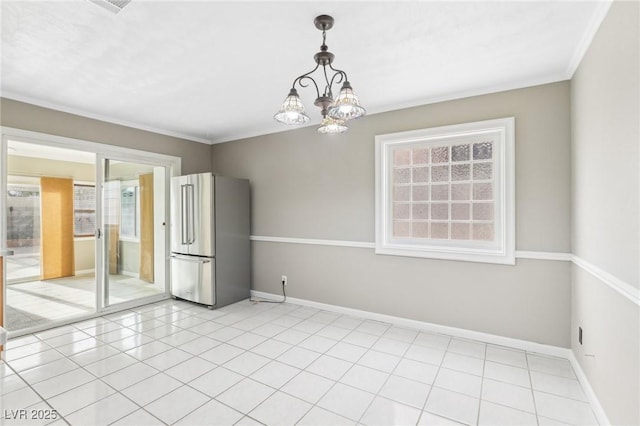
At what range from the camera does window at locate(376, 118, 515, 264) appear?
9.77 ft

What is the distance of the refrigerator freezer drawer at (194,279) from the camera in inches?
163

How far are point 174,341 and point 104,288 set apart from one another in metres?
1.59

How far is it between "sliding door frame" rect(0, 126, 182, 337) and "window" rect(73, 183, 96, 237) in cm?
6

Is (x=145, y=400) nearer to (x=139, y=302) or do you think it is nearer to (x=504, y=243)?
(x=139, y=302)

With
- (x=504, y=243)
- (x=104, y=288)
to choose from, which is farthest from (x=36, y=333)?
(x=504, y=243)

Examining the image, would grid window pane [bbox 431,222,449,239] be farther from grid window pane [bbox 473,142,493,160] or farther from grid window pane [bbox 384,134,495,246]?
grid window pane [bbox 473,142,493,160]

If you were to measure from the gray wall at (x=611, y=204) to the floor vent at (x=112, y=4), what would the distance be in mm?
2636

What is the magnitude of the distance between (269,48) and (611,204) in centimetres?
243

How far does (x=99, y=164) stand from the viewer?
12.7 ft

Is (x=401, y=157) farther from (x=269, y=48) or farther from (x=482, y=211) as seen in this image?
(x=269, y=48)

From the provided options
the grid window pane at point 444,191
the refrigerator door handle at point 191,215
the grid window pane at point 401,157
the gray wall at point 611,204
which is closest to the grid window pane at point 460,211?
the grid window pane at point 444,191

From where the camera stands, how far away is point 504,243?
297 cm

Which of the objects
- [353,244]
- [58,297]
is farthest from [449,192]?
[58,297]

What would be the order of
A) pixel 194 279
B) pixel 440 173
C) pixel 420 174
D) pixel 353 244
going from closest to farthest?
1. pixel 440 173
2. pixel 420 174
3. pixel 353 244
4. pixel 194 279
